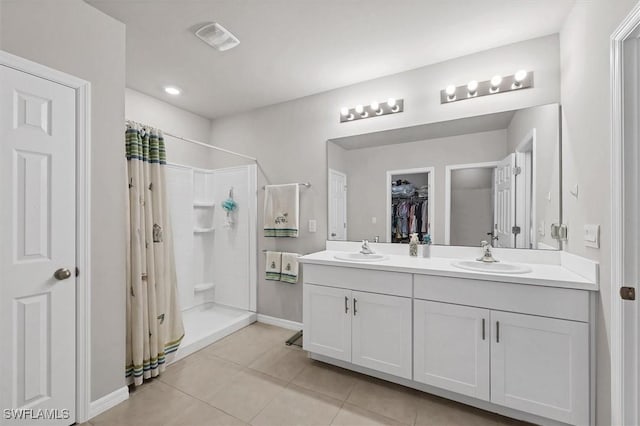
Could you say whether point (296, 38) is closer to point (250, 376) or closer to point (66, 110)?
point (66, 110)

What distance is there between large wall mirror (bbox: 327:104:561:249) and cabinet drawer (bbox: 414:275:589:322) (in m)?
0.56

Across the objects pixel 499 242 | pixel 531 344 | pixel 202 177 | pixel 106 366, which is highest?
pixel 202 177

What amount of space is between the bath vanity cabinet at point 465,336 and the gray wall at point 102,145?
1.39 meters

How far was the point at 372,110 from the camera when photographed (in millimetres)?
2588

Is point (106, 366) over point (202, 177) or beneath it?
beneath

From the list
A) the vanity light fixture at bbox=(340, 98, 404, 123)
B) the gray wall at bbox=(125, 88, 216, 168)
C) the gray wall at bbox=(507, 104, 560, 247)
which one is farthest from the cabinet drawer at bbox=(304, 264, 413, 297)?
the gray wall at bbox=(125, 88, 216, 168)

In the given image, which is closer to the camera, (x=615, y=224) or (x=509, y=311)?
(x=615, y=224)

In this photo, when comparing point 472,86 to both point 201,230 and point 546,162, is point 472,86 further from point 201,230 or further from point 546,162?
point 201,230

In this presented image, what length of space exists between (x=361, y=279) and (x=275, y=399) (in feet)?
3.31

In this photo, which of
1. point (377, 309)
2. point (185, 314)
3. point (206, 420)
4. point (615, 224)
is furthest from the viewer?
point (185, 314)

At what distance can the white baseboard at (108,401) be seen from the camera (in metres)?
1.64

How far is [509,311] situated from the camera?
160 cm

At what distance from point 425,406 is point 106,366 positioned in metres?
2.06

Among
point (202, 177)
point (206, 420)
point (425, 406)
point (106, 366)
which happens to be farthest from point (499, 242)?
point (202, 177)
